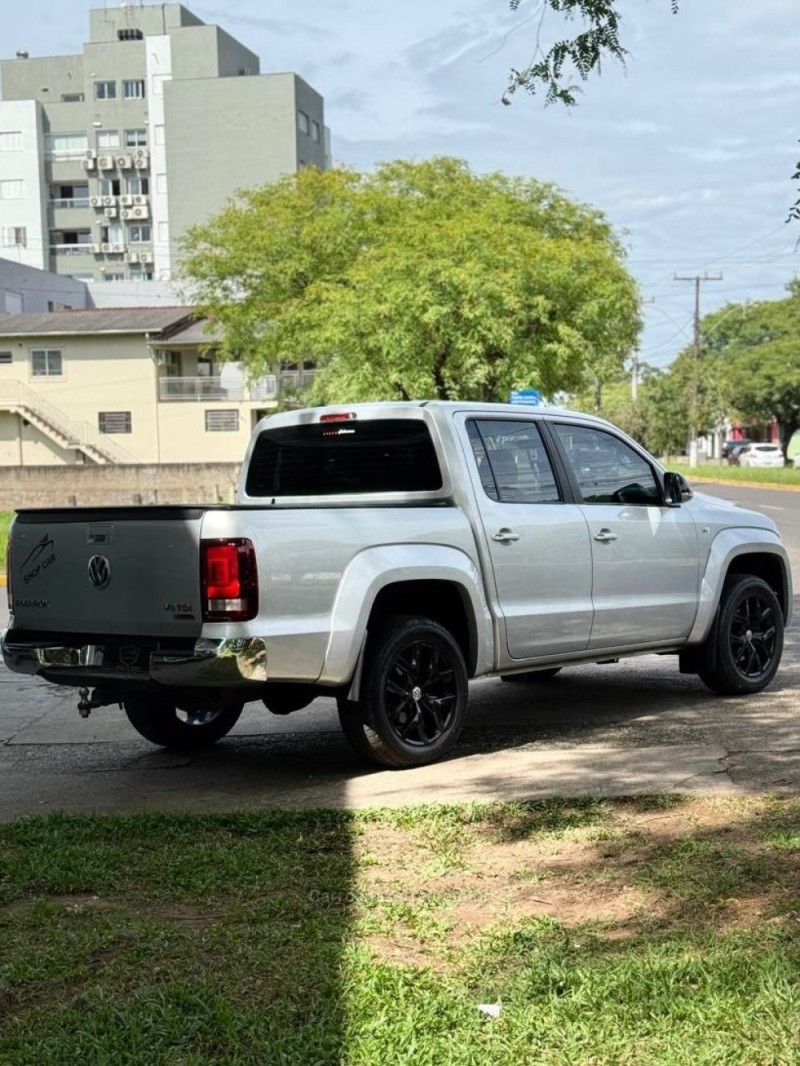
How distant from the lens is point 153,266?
9262 centimetres

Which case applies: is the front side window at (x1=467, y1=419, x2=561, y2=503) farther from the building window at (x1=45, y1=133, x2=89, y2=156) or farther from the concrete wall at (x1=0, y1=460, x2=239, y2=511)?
the building window at (x1=45, y1=133, x2=89, y2=156)

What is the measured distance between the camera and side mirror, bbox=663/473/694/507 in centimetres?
859

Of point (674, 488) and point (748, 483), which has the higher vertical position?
point (674, 488)

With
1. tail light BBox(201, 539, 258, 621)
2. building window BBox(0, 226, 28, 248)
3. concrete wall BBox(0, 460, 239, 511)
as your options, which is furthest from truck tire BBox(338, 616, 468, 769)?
building window BBox(0, 226, 28, 248)

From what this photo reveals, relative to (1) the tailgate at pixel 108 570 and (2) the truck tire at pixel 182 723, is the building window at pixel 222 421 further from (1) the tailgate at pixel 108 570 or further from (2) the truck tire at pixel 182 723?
(1) the tailgate at pixel 108 570

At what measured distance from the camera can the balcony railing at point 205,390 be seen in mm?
58188

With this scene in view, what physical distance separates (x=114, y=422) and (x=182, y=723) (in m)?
52.2

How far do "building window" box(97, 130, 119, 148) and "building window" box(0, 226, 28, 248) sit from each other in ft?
26.2

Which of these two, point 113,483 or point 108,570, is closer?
point 108,570

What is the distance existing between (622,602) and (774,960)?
4.33 meters

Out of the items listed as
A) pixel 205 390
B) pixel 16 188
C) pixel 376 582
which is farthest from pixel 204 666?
pixel 16 188

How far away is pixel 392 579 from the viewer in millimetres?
6812

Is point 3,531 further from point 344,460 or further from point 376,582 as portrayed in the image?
point 376,582

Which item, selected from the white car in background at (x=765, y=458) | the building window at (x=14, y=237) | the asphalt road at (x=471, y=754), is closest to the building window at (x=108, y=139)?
the building window at (x=14, y=237)
